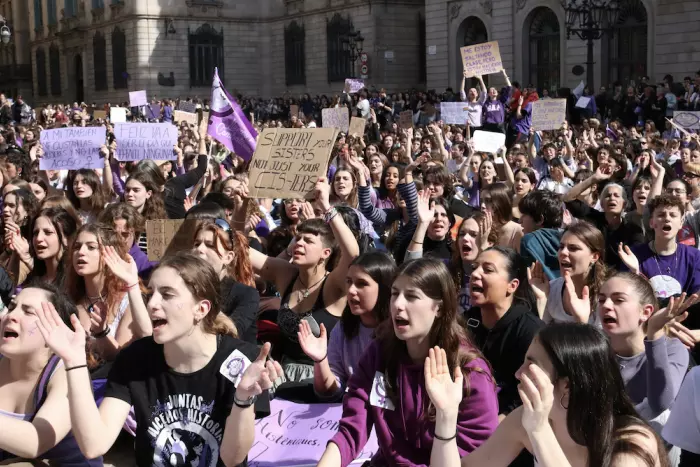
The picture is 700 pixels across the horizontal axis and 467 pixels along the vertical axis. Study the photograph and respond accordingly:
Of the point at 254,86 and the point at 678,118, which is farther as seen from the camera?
the point at 254,86

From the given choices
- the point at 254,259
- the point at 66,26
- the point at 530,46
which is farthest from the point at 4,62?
the point at 254,259

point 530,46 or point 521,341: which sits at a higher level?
point 530,46

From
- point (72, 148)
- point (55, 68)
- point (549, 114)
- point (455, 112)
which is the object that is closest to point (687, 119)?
point (549, 114)

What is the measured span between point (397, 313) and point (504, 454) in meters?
0.72

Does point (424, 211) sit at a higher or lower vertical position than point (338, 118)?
lower

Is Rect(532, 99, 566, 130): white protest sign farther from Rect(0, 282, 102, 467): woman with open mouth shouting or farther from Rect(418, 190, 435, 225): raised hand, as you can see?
Rect(0, 282, 102, 467): woman with open mouth shouting

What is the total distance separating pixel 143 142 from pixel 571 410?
8.47 metres

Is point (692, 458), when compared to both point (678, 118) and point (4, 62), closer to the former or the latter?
point (678, 118)

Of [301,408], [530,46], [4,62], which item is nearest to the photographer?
[301,408]

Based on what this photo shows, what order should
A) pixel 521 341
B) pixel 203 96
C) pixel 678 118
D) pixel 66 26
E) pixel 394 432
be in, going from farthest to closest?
pixel 66 26 → pixel 203 96 → pixel 678 118 → pixel 521 341 → pixel 394 432

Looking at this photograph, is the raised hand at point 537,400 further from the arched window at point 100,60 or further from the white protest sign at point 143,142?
the arched window at point 100,60

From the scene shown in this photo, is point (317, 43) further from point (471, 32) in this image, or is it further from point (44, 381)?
point (44, 381)

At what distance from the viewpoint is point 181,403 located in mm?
3732

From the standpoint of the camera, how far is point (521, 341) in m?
4.48
